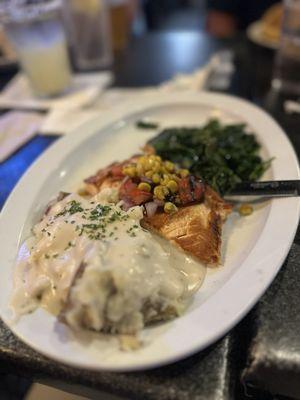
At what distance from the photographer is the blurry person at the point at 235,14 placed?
3.74 meters

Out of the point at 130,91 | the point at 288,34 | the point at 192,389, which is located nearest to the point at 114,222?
the point at 192,389

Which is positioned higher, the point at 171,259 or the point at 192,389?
the point at 171,259

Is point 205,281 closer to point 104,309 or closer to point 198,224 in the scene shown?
point 198,224

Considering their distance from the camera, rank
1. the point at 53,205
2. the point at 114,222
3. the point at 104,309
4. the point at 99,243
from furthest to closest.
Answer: the point at 53,205 → the point at 114,222 → the point at 99,243 → the point at 104,309

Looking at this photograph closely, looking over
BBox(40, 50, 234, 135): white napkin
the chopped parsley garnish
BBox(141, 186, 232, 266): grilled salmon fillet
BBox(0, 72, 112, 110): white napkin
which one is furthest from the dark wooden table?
BBox(0, 72, 112, 110): white napkin

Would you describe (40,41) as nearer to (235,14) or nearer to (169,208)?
(169,208)

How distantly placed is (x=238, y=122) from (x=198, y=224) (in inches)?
31.8

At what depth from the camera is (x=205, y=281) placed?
119cm

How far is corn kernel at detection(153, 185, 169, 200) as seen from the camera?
1343 mm

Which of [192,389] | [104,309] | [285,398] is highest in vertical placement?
[104,309]

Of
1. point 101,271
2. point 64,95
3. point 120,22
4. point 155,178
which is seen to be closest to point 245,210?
point 155,178

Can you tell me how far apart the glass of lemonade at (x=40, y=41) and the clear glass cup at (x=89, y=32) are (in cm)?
26

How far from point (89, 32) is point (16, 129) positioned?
3.18 ft

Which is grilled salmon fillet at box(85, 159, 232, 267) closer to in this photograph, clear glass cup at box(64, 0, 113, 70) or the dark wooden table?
the dark wooden table
